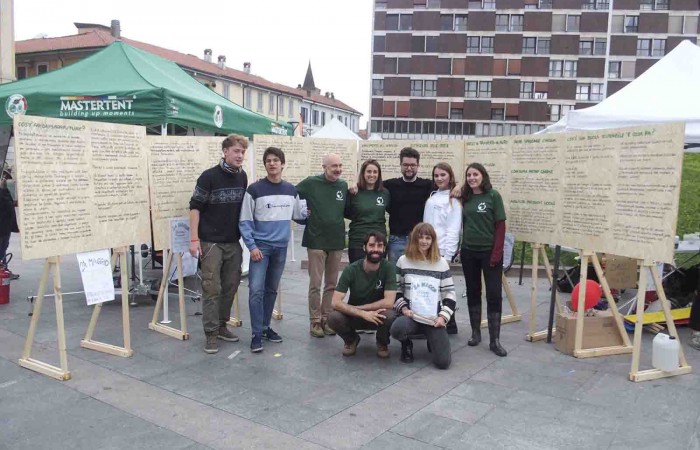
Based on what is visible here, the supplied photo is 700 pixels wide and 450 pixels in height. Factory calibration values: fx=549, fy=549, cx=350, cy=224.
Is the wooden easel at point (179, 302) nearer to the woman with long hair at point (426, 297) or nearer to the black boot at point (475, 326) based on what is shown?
the woman with long hair at point (426, 297)

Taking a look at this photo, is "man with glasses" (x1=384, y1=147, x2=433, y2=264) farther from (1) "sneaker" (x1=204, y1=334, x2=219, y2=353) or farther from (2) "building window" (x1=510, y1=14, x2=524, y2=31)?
(2) "building window" (x1=510, y1=14, x2=524, y2=31)

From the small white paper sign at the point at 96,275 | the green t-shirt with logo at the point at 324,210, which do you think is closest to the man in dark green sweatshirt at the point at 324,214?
the green t-shirt with logo at the point at 324,210

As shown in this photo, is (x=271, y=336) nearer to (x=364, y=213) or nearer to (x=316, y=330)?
(x=316, y=330)

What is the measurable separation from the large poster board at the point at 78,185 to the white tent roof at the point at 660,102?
506 centimetres

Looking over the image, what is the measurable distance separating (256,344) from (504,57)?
57.8 metres

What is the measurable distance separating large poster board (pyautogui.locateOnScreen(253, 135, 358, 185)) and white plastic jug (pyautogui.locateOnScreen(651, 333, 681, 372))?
3732mm

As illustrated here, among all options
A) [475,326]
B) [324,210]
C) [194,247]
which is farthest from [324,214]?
[475,326]

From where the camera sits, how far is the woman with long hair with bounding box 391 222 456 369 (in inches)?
190

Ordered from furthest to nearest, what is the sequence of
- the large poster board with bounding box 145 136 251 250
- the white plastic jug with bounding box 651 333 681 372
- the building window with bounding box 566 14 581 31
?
the building window with bounding box 566 14 581 31
the large poster board with bounding box 145 136 251 250
the white plastic jug with bounding box 651 333 681 372

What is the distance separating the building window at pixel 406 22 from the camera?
57925mm

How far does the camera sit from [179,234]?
566cm

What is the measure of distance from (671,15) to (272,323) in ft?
210

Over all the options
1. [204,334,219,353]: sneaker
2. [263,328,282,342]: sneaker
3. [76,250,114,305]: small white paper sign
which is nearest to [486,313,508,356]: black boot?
[263,328,282,342]: sneaker

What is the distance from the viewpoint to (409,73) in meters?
58.3
